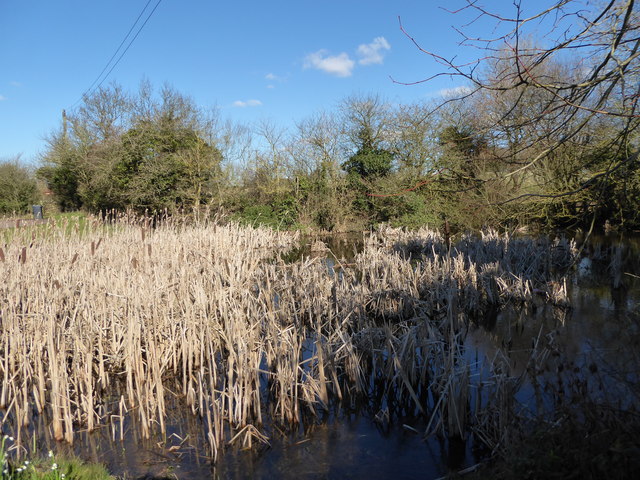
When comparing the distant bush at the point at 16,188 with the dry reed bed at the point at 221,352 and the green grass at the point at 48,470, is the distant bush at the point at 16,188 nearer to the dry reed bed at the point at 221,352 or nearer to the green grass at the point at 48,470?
the dry reed bed at the point at 221,352

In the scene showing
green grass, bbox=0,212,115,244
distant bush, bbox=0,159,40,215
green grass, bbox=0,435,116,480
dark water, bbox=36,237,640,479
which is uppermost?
distant bush, bbox=0,159,40,215

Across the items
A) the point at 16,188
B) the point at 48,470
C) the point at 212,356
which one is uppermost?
the point at 16,188

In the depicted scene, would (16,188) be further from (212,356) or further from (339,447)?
(339,447)

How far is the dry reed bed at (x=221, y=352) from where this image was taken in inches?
158

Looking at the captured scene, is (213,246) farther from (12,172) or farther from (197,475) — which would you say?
(12,172)

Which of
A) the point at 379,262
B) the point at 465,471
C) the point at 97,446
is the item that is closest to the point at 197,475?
the point at 97,446

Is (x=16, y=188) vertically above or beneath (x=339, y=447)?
above

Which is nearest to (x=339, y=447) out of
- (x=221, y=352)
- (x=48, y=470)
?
(x=221, y=352)

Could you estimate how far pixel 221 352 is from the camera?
5004 millimetres

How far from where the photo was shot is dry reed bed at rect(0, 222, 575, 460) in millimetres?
→ 4023

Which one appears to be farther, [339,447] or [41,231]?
[41,231]

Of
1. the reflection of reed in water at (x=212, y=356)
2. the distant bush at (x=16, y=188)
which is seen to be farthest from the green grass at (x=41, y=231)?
the distant bush at (x=16, y=188)

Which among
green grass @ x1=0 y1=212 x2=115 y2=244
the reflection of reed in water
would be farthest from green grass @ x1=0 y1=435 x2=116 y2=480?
green grass @ x1=0 y1=212 x2=115 y2=244

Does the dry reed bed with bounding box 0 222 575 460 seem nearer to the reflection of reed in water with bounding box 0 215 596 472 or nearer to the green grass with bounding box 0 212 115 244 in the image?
the reflection of reed in water with bounding box 0 215 596 472
